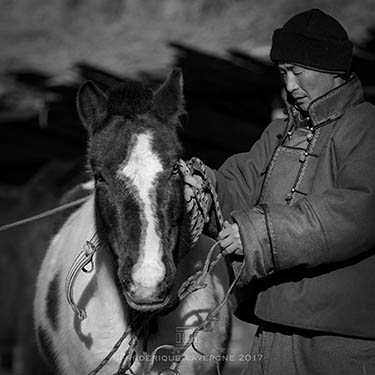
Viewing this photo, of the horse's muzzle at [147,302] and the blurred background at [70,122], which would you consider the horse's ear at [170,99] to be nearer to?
the blurred background at [70,122]

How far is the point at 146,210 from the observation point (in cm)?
270

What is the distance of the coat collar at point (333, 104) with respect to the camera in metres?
2.77

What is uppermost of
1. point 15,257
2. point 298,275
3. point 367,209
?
point 367,209

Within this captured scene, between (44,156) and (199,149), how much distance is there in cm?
181

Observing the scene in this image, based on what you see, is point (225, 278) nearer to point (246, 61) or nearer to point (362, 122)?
point (362, 122)

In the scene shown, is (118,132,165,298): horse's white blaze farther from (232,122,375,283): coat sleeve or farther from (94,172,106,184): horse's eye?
(232,122,375,283): coat sleeve

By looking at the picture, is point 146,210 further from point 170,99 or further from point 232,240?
point 170,99

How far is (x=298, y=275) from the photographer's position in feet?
8.84

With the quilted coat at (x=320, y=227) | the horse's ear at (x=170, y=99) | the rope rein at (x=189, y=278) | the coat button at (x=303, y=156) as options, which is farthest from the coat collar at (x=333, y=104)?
the horse's ear at (x=170, y=99)

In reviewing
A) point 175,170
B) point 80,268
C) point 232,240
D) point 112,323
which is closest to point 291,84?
point 175,170

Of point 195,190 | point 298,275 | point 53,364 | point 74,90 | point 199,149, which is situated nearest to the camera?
point 298,275

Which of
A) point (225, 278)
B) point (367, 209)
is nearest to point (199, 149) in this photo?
point (225, 278)

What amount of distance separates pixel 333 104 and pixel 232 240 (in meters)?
0.62

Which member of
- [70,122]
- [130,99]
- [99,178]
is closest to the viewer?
[99,178]
